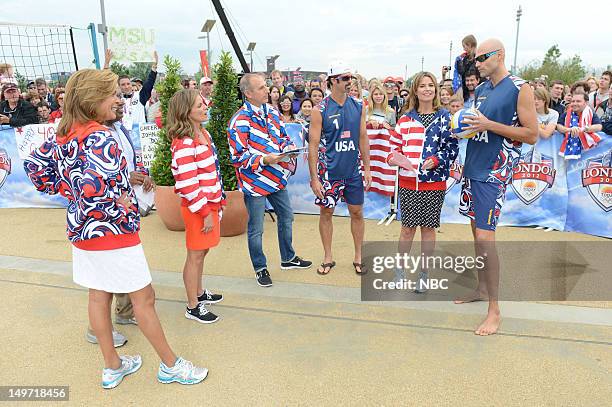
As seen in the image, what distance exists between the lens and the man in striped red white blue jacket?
4074mm

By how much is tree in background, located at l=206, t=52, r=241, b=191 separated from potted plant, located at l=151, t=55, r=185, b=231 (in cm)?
49

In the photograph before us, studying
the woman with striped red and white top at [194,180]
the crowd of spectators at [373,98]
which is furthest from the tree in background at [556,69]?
the woman with striped red and white top at [194,180]

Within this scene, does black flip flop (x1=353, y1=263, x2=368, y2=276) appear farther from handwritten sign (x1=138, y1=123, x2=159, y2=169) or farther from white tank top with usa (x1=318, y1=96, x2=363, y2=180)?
handwritten sign (x1=138, y1=123, x2=159, y2=169)

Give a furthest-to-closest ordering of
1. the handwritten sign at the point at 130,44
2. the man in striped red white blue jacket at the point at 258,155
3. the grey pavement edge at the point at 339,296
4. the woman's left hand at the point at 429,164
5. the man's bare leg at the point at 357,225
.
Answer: the handwritten sign at the point at 130,44 < the man's bare leg at the point at 357,225 < the man in striped red white blue jacket at the point at 258,155 < the woman's left hand at the point at 429,164 < the grey pavement edge at the point at 339,296

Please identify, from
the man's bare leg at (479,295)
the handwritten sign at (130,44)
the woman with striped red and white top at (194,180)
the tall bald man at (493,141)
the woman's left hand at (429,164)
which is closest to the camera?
the tall bald man at (493,141)

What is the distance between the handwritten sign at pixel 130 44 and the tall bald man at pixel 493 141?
704 centimetres

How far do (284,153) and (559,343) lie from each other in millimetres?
2603

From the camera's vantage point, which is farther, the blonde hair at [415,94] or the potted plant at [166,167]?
the potted plant at [166,167]

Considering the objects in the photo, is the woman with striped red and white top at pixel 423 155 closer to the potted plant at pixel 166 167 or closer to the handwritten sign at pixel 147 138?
the potted plant at pixel 166 167

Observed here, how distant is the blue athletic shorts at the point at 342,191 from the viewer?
4.47 metres

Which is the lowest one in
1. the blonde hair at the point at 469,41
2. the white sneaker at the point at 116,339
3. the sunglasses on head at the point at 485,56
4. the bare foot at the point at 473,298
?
the bare foot at the point at 473,298

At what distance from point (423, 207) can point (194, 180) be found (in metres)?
1.97

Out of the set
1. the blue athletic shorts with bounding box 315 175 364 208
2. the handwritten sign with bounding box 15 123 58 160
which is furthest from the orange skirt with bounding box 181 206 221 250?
the handwritten sign with bounding box 15 123 58 160

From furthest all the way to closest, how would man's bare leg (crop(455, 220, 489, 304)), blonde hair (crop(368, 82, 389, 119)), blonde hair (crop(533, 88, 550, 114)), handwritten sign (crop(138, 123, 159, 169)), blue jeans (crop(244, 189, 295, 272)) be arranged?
handwritten sign (crop(138, 123, 159, 169)), blonde hair (crop(368, 82, 389, 119)), blonde hair (crop(533, 88, 550, 114)), blue jeans (crop(244, 189, 295, 272)), man's bare leg (crop(455, 220, 489, 304))
